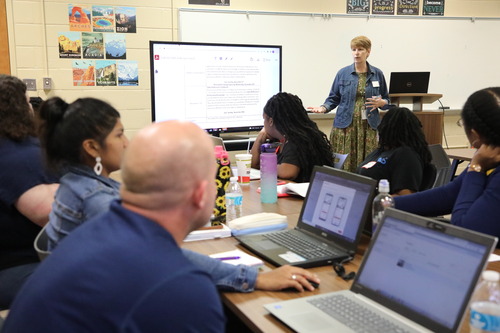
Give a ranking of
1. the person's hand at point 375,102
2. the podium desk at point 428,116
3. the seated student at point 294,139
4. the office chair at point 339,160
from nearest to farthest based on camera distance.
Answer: the seated student at point 294,139
the office chair at point 339,160
the person's hand at point 375,102
the podium desk at point 428,116

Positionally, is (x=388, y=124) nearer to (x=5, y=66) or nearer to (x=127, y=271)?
(x=127, y=271)

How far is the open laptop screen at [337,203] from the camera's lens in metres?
1.57

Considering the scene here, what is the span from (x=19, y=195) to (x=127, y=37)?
308 cm

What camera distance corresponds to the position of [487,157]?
1.94m

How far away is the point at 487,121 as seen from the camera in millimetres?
1879

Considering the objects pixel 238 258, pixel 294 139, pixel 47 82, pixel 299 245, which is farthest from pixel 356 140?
pixel 238 258

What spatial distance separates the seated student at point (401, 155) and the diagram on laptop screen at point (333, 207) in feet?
3.42

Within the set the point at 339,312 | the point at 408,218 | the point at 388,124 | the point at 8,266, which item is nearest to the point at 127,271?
the point at 339,312

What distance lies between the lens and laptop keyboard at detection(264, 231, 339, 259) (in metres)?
1.57

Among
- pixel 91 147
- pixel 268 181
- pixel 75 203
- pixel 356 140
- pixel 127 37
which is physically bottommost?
pixel 356 140

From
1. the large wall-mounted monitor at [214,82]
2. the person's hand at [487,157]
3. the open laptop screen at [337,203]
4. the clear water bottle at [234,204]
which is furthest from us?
the large wall-mounted monitor at [214,82]

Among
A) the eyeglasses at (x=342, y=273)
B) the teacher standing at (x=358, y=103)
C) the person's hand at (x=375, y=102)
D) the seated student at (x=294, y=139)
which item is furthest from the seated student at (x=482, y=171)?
the teacher standing at (x=358, y=103)

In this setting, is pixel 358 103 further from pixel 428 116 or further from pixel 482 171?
pixel 482 171

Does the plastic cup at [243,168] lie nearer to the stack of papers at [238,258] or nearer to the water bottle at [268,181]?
the water bottle at [268,181]
